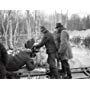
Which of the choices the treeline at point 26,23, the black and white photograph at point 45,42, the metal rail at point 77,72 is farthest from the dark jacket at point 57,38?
the metal rail at point 77,72

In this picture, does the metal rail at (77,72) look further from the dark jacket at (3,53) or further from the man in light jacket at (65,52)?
the dark jacket at (3,53)

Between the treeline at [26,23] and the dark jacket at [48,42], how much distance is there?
0.33 ft

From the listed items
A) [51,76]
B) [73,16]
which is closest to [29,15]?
[73,16]

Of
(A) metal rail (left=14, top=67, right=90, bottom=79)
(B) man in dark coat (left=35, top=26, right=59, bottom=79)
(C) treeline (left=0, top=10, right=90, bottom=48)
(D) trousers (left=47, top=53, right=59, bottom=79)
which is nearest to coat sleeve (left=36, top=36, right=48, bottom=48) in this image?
(B) man in dark coat (left=35, top=26, right=59, bottom=79)

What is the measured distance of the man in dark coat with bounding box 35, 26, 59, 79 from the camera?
12.9 feet

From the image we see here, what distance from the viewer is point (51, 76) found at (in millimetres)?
3941

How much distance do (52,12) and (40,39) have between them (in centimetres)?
58

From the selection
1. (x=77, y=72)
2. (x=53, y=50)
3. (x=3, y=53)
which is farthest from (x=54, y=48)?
(x=3, y=53)

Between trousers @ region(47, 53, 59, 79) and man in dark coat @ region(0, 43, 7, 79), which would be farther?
trousers @ region(47, 53, 59, 79)

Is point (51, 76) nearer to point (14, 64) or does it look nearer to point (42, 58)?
point (42, 58)

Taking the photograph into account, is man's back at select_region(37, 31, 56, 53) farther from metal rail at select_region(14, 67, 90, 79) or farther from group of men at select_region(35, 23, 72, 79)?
metal rail at select_region(14, 67, 90, 79)

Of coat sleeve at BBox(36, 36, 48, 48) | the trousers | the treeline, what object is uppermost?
the treeline

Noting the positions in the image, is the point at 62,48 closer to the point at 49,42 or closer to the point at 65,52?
the point at 65,52
